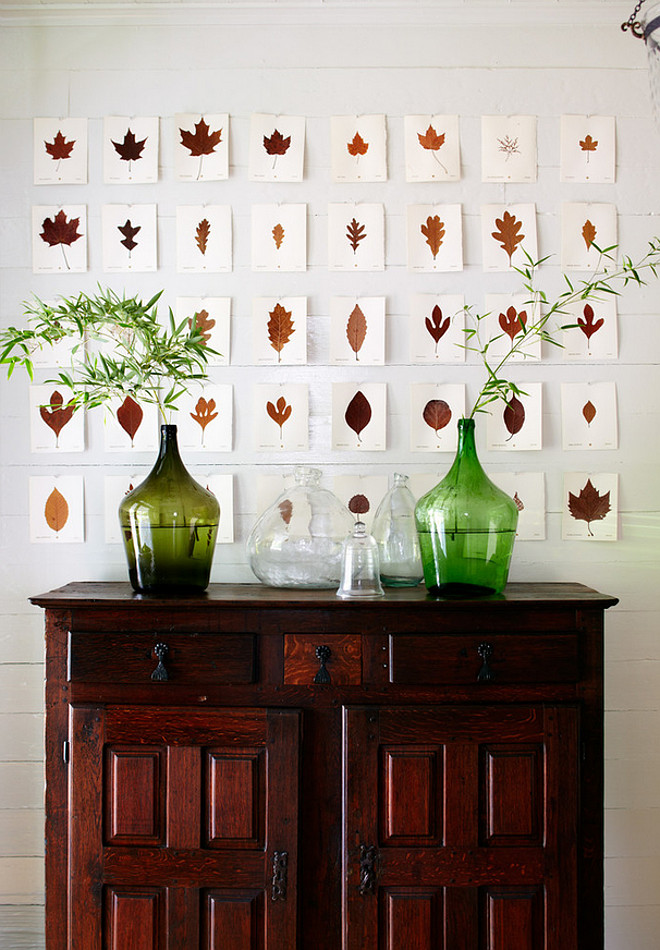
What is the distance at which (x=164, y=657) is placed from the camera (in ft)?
5.63

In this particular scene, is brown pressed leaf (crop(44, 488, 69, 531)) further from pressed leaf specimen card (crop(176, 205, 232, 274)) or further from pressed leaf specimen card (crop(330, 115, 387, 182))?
pressed leaf specimen card (crop(330, 115, 387, 182))

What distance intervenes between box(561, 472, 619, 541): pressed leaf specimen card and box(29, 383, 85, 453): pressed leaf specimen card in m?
1.29

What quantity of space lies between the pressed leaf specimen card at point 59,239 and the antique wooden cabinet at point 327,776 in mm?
948

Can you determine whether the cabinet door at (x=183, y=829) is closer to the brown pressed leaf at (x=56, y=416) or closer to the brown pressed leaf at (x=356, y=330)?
the brown pressed leaf at (x=56, y=416)

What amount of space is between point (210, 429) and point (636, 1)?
1.58 meters

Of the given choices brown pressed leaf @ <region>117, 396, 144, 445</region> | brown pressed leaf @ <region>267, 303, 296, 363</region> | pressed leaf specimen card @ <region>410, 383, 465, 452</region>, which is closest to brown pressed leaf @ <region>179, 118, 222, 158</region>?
brown pressed leaf @ <region>267, 303, 296, 363</region>

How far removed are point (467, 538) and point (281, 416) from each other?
0.62 m

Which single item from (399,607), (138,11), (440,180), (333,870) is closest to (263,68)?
(138,11)

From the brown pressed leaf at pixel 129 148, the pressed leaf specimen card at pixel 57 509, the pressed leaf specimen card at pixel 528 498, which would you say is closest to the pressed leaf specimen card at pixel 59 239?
the brown pressed leaf at pixel 129 148

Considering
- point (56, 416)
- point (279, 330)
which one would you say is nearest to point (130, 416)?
point (56, 416)

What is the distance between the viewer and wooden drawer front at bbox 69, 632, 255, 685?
1.72m

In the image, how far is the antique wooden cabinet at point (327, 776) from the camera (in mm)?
1695

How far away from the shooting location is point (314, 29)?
2.19 meters

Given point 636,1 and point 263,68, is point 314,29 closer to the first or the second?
point 263,68
